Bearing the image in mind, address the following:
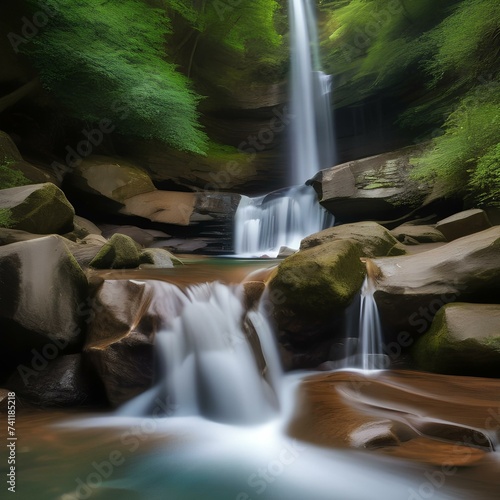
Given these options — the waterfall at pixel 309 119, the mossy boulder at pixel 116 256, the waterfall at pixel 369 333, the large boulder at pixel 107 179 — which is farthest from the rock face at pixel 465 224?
the large boulder at pixel 107 179

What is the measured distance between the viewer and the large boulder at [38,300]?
149 inches

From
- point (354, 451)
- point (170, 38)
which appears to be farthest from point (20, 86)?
point (354, 451)

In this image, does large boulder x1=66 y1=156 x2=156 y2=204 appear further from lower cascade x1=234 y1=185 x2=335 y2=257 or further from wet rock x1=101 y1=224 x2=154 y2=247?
lower cascade x1=234 y1=185 x2=335 y2=257

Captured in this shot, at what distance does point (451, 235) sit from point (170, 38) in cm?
1312

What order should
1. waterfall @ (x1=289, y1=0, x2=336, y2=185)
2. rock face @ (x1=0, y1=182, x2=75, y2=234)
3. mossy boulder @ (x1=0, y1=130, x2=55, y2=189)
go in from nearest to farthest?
1. rock face @ (x1=0, y1=182, x2=75, y2=234)
2. mossy boulder @ (x1=0, y1=130, x2=55, y2=189)
3. waterfall @ (x1=289, y1=0, x2=336, y2=185)

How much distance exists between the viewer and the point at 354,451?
2816 mm

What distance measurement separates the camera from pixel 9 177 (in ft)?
27.7

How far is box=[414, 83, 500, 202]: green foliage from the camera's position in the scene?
24.7ft

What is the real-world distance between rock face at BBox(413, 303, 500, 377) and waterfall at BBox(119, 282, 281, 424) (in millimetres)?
1707

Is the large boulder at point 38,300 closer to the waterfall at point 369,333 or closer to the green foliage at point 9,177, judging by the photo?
the waterfall at point 369,333

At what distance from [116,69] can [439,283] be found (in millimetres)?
9002

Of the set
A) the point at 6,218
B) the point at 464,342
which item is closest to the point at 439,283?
the point at 464,342

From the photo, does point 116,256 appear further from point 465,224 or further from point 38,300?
point 465,224

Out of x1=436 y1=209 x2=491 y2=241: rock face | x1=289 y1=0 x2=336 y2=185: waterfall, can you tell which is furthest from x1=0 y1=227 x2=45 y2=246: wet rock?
x1=289 y1=0 x2=336 y2=185: waterfall
